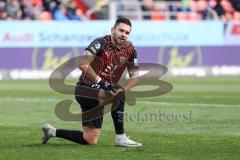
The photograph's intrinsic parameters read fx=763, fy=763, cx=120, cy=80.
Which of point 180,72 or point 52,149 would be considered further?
point 180,72

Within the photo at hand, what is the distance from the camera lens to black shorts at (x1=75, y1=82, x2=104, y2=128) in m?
10.7

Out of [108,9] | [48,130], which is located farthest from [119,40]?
[108,9]

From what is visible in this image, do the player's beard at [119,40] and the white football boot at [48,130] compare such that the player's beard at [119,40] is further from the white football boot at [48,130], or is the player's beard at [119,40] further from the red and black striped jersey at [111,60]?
the white football boot at [48,130]

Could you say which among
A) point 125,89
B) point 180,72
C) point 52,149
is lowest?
point 180,72

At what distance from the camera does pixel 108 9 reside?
32250mm

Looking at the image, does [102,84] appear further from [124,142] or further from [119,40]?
Answer: [124,142]

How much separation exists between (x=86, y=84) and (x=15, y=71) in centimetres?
1718

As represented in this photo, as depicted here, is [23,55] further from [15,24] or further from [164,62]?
[164,62]

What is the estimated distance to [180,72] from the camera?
99.1 feet

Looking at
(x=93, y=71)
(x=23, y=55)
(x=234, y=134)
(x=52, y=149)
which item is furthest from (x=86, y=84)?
(x=23, y=55)

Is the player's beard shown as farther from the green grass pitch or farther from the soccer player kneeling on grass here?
the green grass pitch

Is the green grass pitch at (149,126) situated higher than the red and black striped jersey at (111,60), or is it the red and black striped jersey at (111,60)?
the red and black striped jersey at (111,60)

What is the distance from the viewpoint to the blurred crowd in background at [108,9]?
30.3m

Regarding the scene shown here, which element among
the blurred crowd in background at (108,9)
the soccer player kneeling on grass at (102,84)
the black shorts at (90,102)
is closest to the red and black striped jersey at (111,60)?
the soccer player kneeling on grass at (102,84)
